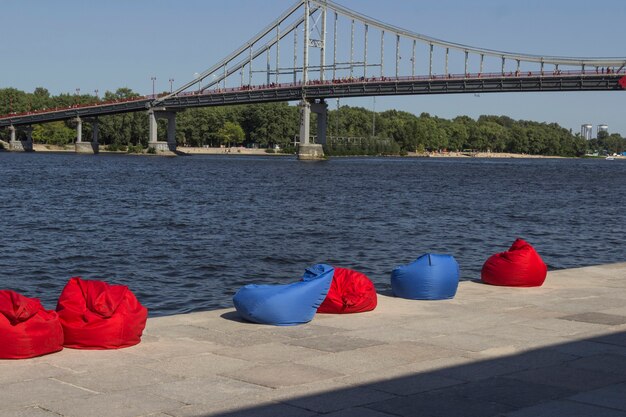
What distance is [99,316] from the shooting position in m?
10.7

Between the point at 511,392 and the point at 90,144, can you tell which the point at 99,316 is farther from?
the point at 90,144

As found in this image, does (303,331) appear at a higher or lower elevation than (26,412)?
lower

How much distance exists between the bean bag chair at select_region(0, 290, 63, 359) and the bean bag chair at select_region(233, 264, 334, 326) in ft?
9.16

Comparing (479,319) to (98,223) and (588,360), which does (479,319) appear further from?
(98,223)

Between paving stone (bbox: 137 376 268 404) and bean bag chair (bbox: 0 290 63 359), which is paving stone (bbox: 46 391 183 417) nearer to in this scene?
paving stone (bbox: 137 376 268 404)

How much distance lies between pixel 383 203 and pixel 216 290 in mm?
33917

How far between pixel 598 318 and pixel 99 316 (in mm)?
6658

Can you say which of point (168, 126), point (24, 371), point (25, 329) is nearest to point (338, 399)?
point (24, 371)

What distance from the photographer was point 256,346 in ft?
36.4

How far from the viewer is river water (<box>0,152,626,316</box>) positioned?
79.7 ft

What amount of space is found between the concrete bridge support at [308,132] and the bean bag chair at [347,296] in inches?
4700

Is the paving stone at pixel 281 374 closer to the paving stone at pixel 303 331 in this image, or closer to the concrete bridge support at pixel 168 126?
the paving stone at pixel 303 331

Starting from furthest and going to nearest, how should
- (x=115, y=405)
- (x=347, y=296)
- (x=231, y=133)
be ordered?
(x=231, y=133) → (x=347, y=296) → (x=115, y=405)

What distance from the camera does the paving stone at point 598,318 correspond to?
12781mm
